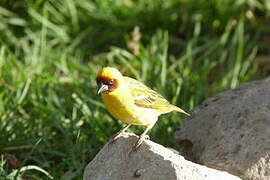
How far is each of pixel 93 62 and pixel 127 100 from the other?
2.53m

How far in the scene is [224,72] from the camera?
6.64 metres

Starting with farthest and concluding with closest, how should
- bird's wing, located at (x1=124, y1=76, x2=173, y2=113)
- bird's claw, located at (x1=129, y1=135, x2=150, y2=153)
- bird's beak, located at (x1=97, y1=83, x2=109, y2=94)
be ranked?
bird's wing, located at (x1=124, y1=76, x2=173, y2=113) → bird's beak, located at (x1=97, y1=83, x2=109, y2=94) → bird's claw, located at (x1=129, y1=135, x2=150, y2=153)

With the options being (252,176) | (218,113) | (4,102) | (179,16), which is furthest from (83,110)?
(179,16)

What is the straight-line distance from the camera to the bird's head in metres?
4.26

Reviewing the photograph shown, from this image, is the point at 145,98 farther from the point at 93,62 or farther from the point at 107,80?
the point at 93,62

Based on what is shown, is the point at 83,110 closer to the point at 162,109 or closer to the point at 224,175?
the point at 162,109

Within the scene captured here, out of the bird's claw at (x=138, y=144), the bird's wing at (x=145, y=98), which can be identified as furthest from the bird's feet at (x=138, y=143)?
the bird's wing at (x=145, y=98)

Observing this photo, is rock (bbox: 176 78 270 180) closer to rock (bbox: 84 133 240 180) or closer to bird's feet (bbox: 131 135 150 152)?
rock (bbox: 84 133 240 180)

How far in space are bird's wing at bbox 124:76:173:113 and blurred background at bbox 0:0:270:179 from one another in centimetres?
45

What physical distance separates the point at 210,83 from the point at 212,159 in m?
2.35

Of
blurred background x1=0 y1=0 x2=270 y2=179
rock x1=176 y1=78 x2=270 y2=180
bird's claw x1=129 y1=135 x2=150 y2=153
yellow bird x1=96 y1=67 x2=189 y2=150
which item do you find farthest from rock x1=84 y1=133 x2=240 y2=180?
blurred background x1=0 y1=0 x2=270 y2=179

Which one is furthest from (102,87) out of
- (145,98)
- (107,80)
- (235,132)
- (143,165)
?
(235,132)

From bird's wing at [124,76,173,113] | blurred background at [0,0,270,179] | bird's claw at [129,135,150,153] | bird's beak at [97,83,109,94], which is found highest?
bird's beak at [97,83,109,94]

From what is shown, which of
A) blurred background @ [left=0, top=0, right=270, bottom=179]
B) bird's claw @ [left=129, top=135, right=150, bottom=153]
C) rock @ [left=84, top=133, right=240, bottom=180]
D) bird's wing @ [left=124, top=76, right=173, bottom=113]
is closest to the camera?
rock @ [left=84, top=133, right=240, bottom=180]
